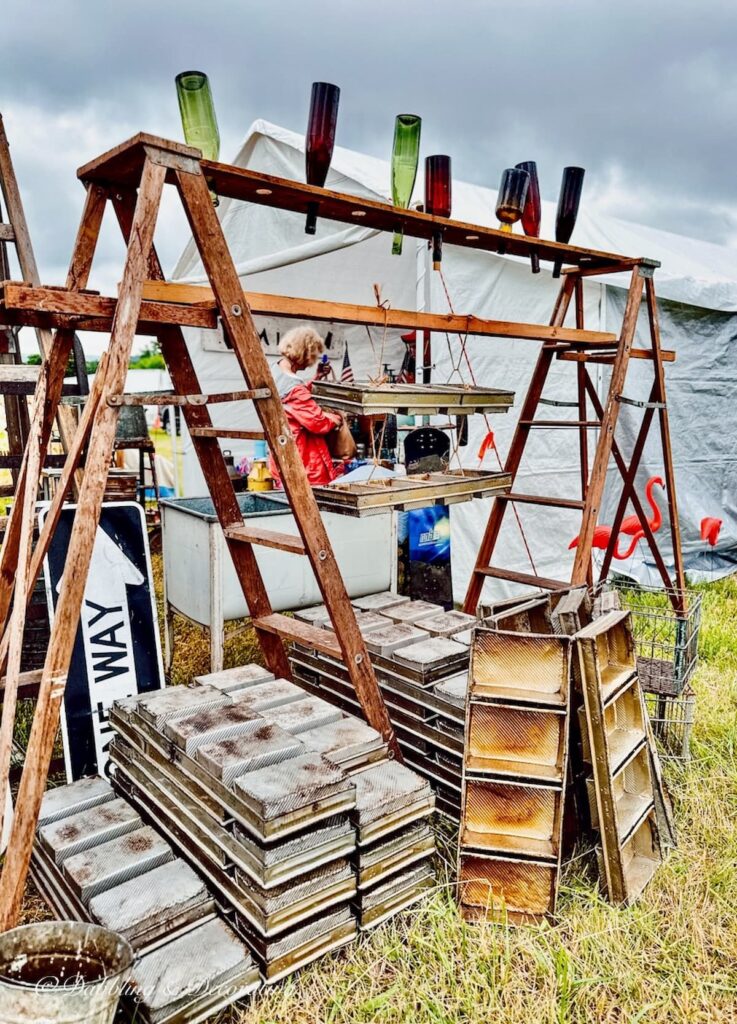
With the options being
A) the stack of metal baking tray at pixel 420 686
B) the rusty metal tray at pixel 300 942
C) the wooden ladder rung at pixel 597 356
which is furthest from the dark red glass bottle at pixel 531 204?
the rusty metal tray at pixel 300 942

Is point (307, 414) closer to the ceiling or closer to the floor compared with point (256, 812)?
closer to the ceiling

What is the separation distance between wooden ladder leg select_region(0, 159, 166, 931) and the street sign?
925 mm

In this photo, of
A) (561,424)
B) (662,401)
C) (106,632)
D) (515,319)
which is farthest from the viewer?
(515,319)

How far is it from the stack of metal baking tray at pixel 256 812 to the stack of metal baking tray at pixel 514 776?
0.98ft

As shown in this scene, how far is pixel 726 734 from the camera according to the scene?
2814 millimetres

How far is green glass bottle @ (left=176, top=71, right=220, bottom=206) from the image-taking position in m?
1.93

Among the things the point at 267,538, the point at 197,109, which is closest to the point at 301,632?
the point at 267,538

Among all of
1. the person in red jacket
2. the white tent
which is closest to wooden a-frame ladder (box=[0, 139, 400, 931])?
the person in red jacket

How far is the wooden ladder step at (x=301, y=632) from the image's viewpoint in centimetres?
213

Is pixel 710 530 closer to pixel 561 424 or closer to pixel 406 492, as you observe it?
pixel 561 424

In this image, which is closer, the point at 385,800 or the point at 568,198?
the point at 385,800

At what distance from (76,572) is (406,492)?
103cm

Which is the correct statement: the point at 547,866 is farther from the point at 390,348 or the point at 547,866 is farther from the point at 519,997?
the point at 390,348

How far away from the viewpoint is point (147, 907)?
5.08 ft
